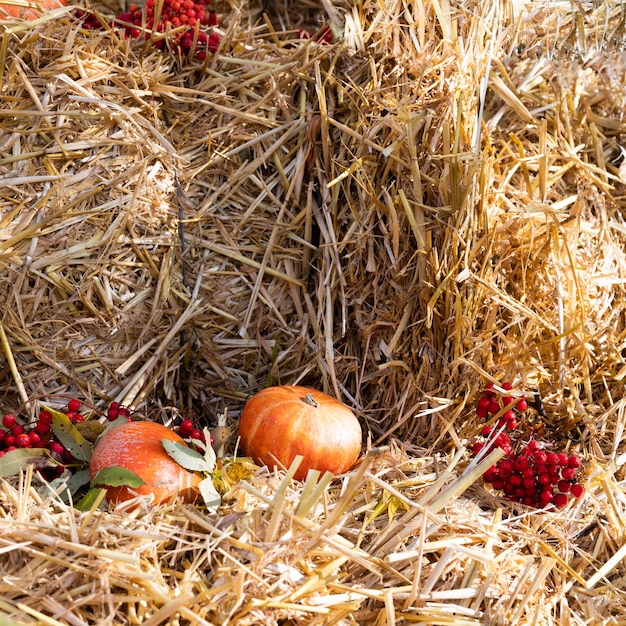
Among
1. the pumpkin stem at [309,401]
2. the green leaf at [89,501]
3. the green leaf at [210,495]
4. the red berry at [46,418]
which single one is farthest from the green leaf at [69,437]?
the pumpkin stem at [309,401]

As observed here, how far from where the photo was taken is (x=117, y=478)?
5.50ft

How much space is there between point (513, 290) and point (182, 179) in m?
1.16

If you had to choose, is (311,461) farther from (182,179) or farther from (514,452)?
(182,179)

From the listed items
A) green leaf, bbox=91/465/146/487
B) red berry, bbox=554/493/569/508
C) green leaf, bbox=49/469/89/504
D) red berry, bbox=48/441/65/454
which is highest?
green leaf, bbox=91/465/146/487

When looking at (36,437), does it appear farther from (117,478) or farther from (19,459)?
(117,478)

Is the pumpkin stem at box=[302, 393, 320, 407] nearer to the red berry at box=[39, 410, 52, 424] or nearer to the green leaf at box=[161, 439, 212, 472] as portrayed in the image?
the green leaf at box=[161, 439, 212, 472]

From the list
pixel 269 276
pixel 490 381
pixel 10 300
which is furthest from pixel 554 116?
pixel 10 300

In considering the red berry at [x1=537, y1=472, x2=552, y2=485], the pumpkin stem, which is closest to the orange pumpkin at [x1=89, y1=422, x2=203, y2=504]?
the pumpkin stem

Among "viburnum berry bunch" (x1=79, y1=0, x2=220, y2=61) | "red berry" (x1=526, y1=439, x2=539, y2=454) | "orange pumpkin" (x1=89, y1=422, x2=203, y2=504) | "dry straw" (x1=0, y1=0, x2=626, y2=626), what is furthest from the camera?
"viburnum berry bunch" (x1=79, y1=0, x2=220, y2=61)

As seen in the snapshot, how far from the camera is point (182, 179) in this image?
7.61ft

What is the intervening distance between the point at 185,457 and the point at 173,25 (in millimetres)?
1536

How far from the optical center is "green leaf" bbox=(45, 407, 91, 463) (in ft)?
6.22

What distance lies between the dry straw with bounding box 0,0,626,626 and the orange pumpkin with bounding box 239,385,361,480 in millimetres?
110

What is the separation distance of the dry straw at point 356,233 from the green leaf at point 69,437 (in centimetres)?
15
